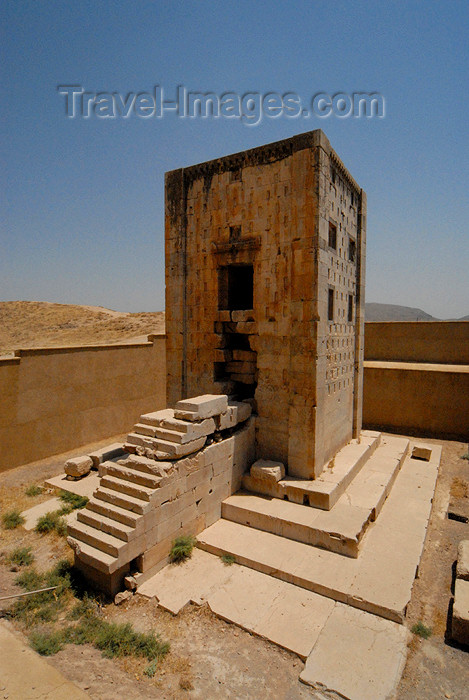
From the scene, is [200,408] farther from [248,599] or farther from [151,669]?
[151,669]

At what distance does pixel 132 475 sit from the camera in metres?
6.05

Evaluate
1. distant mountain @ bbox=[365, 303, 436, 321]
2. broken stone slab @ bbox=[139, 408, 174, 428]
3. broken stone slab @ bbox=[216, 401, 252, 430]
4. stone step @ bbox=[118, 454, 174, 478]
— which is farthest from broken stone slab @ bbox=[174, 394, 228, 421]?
distant mountain @ bbox=[365, 303, 436, 321]

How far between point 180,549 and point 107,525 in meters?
1.27

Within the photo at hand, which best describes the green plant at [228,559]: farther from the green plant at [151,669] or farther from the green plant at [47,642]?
the green plant at [47,642]

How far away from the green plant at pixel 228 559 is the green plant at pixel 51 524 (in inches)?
117

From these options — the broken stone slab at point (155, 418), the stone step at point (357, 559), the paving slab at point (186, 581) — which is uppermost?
the broken stone slab at point (155, 418)

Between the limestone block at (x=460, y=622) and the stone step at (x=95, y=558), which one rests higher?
the stone step at (x=95, y=558)

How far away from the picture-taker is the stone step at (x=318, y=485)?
7.00 meters

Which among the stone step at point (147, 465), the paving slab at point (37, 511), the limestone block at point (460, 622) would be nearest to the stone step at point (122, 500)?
the stone step at point (147, 465)

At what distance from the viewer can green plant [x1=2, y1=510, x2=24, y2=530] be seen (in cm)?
723

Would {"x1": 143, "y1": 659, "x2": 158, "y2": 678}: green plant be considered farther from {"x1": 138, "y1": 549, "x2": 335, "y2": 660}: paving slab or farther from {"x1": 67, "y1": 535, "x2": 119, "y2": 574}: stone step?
{"x1": 67, "y1": 535, "x2": 119, "y2": 574}: stone step

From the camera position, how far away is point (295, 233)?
7523 mm

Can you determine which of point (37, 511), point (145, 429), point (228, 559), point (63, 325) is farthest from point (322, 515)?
point (63, 325)

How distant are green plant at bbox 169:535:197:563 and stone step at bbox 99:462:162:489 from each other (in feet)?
3.57
